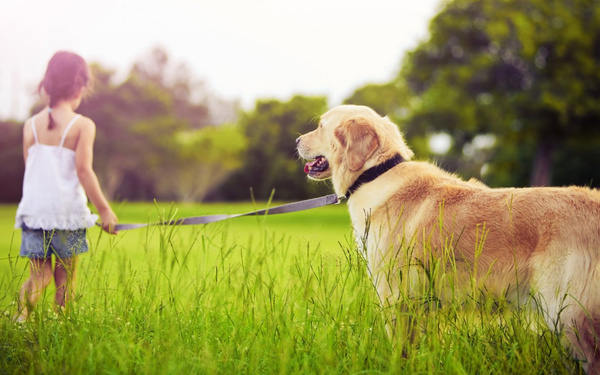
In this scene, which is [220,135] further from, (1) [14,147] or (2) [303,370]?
(2) [303,370]

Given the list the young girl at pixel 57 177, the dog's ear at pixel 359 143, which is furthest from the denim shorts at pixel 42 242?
the dog's ear at pixel 359 143

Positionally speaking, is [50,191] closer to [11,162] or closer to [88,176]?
[88,176]

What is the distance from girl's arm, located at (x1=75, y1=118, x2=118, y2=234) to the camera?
4.10 metres

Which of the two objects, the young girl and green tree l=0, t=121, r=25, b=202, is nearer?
the young girl

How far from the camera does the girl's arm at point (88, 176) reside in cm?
410

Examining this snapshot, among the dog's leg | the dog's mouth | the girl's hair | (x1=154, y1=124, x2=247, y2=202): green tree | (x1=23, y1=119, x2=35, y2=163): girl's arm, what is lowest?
the dog's leg

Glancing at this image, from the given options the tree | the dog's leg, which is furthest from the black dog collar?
the tree

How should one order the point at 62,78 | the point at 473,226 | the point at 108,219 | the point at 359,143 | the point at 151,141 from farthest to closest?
the point at 151,141 < the point at 62,78 < the point at 108,219 < the point at 359,143 < the point at 473,226

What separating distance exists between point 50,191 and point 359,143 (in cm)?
261

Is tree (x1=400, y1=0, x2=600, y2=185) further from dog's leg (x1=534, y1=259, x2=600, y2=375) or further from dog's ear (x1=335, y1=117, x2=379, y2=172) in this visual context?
dog's leg (x1=534, y1=259, x2=600, y2=375)

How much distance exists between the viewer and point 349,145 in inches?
144

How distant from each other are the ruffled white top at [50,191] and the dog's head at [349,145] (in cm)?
196

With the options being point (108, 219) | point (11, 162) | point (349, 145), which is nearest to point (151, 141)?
point (11, 162)

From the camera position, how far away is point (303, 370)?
262 cm
